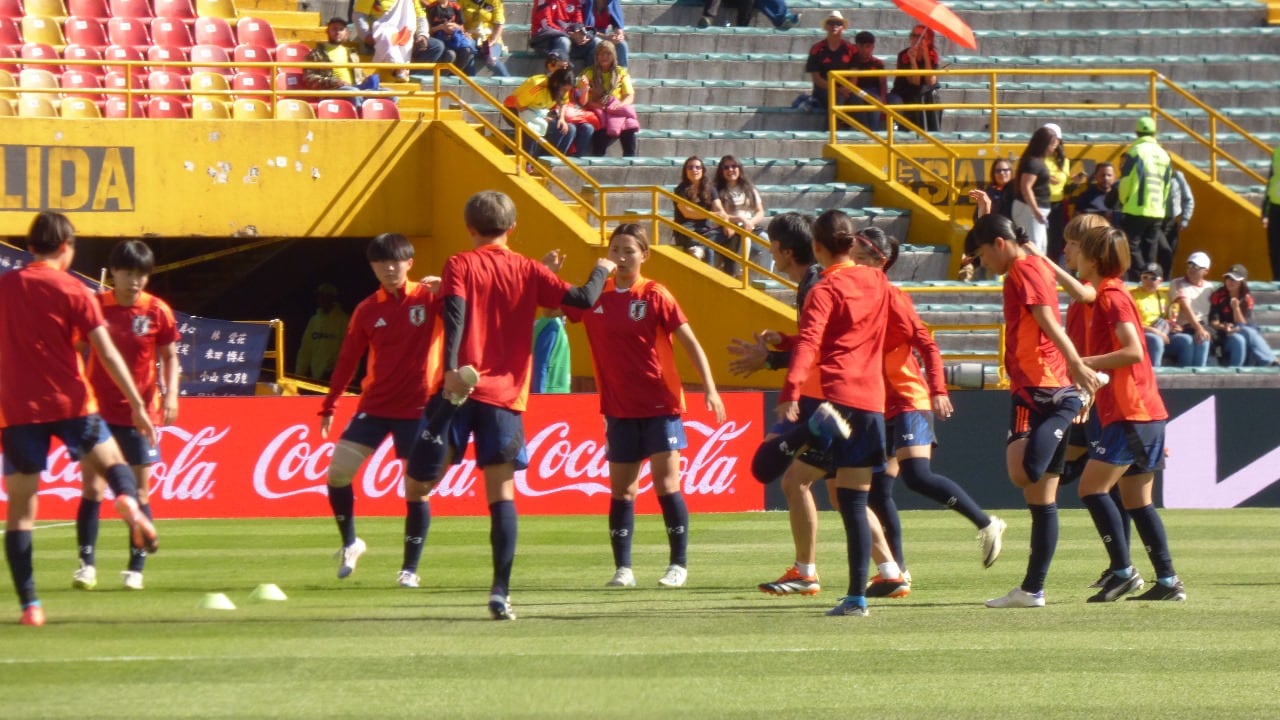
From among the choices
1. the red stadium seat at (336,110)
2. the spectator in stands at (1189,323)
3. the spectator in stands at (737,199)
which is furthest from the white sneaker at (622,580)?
the red stadium seat at (336,110)

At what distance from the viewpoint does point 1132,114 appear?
85.3ft

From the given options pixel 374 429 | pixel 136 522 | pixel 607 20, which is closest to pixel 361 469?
pixel 374 429

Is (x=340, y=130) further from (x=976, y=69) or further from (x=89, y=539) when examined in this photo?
(x=89, y=539)

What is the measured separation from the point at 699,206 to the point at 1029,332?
455 inches

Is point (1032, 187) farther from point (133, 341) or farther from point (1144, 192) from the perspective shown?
point (133, 341)

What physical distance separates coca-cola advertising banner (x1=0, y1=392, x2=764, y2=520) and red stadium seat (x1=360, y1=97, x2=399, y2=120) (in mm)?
6439

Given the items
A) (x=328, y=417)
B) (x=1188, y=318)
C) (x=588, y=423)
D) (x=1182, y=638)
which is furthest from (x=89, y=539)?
(x=1188, y=318)

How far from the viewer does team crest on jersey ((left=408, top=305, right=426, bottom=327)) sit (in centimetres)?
1138

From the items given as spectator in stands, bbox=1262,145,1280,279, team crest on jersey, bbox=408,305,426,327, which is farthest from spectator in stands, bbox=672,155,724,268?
team crest on jersey, bbox=408,305,426,327

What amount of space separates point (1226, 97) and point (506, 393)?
2034 cm

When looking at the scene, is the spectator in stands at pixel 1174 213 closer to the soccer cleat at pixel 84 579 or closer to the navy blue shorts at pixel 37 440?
the soccer cleat at pixel 84 579

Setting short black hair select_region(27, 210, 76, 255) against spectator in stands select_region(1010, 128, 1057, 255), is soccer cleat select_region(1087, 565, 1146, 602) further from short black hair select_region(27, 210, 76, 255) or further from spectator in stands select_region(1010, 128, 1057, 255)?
spectator in stands select_region(1010, 128, 1057, 255)

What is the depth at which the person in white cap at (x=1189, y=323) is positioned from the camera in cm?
2105

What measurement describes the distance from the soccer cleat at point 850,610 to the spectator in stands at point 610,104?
14.6 metres
